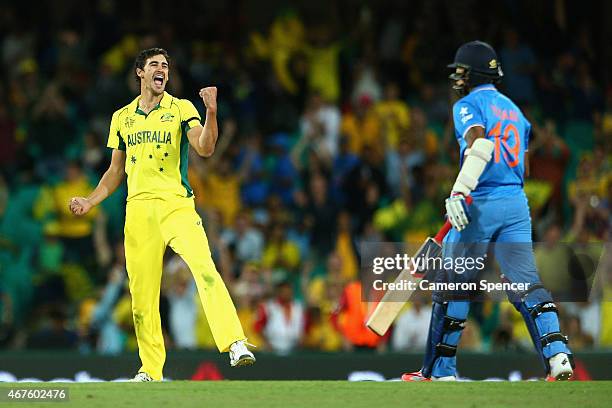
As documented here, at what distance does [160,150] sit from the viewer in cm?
884

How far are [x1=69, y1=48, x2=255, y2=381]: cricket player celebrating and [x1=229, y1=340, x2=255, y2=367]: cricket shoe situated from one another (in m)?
0.38

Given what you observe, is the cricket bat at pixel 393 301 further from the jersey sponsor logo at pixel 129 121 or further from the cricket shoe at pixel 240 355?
the jersey sponsor logo at pixel 129 121

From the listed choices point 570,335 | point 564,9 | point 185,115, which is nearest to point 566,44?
point 564,9

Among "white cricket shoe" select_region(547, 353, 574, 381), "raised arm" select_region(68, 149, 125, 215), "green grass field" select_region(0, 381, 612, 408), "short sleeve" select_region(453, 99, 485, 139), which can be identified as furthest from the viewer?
"raised arm" select_region(68, 149, 125, 215)

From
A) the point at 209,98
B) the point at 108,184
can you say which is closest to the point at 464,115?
the point at 209,98

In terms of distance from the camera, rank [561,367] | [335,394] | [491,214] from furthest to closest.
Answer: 1. [491,214]
2. [561,367]
3. [335,394]

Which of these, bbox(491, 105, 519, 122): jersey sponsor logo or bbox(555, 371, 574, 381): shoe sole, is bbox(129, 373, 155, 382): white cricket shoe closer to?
bbox(555, 371, 574, 381): shoe sole

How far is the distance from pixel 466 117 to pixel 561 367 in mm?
1635

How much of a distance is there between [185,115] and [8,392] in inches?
84.0

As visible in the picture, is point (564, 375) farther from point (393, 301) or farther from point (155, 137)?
point (155, 137)

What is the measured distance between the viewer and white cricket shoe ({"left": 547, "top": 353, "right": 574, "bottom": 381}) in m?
8.33

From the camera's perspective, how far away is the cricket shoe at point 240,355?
8438 mm

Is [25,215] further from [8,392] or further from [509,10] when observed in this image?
[8,392]

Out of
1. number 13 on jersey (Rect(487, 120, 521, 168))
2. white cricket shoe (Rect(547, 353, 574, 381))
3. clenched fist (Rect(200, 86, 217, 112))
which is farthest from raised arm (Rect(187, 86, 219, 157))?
white cricket shoe (Rect(547, 353, 574, 381))
